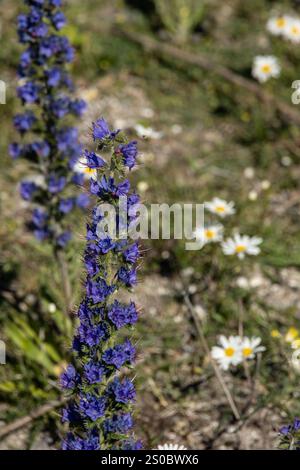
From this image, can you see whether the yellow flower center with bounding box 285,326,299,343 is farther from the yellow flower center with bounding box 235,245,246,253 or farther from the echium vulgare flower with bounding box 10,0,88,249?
the echium vulgare flower with bounding box 10,0,88,249

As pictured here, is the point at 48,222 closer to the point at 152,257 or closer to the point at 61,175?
the point at 61,175

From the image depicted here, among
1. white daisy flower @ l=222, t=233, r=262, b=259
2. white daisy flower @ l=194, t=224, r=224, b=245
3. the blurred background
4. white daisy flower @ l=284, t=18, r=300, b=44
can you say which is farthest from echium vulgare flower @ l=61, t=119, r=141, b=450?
white daisy flower @ l=284, t=18, r=300, b=44

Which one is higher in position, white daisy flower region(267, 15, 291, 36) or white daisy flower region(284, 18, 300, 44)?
white daisy flower region(267, 15, 291, 36)

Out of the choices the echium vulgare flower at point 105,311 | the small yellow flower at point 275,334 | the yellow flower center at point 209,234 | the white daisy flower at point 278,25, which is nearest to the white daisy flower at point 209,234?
the yellow flower center at point 209,234

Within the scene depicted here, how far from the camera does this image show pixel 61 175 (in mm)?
4309

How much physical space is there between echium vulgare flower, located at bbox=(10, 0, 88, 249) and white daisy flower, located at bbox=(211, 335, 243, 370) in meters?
1.09

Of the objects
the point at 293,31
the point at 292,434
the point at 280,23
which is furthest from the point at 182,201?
the point at 292,434

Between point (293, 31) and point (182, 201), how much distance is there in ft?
7.79

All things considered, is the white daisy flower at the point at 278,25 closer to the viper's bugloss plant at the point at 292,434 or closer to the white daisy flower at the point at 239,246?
the white daisy flower at the point at 239,246

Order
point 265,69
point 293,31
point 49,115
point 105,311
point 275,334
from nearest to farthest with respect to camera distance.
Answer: point 105,311 < point 49,115 < point 275,334 < point 265,69 < point 293,31

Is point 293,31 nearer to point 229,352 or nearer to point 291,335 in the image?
point 291,335

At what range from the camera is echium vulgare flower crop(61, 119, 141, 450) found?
2.79m

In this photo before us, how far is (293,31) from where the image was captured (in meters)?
7.09

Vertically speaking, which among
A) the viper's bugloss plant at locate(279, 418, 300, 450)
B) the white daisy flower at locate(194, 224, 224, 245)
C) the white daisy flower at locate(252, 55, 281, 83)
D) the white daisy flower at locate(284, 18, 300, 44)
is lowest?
the viper's bugloss plant at locate(279, 418, 300, 450)
